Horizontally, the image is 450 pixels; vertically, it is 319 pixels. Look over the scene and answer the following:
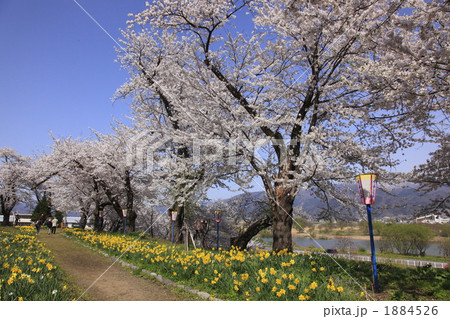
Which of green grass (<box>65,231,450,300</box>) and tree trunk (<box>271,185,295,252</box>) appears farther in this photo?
tree trunk (<box>271,185,295,252</box>)

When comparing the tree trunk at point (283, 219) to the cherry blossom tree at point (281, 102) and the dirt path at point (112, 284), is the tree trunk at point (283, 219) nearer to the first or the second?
the cherry blossom tree at point (281, 102)

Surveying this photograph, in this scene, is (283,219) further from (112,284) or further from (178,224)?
(178,224)

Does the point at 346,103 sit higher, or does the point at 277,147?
the point at 346,103

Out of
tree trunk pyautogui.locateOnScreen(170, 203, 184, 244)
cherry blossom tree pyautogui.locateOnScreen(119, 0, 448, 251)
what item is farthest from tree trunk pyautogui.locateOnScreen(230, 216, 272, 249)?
cherry blossom tree pyautogui.locateOnScreen(119, 0, 448, 251)

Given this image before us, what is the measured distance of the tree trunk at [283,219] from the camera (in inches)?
329

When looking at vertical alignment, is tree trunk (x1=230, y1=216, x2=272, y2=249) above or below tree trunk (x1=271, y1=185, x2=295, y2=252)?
below

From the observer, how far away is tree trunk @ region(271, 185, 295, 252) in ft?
27.4

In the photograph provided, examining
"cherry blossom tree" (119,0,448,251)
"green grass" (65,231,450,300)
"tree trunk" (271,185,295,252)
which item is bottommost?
"green grass" (65,231,450,300)

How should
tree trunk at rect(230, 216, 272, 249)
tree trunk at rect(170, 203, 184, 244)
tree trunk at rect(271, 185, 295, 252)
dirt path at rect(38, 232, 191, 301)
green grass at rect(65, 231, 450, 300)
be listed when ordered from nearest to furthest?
green grass at rect(65, 231, 450, 300) → dirt path at rect(38, 232, 191, 301) → tree trunk at rect(271, 185, 295, 252) → tree trunk at rect(230, 216, 272, 249) → tree trunk at rect(170, 203, 184, 244)

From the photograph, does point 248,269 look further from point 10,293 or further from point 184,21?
point 184,21

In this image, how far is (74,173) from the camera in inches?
886

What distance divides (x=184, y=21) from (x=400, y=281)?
356 inches

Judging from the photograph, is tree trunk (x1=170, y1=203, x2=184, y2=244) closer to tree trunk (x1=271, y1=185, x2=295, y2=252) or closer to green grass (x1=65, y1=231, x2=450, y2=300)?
tree trunk (x1=271, y1=185, x2=295, y2=252)
